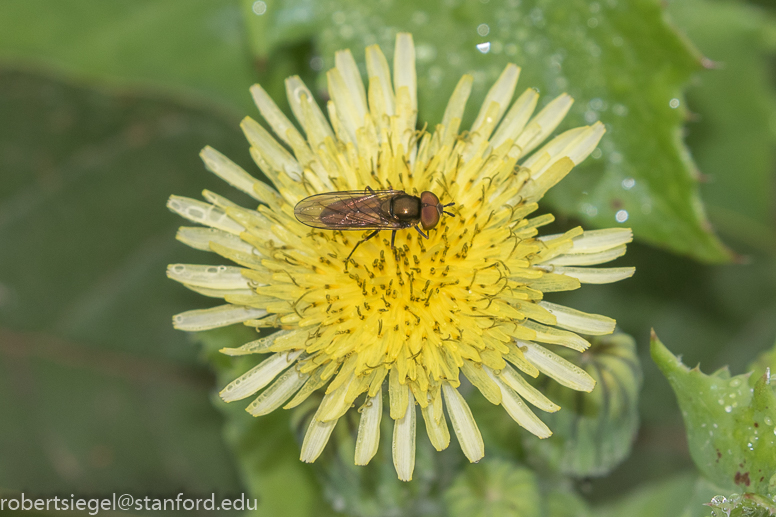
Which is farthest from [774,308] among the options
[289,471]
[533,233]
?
[289,471]

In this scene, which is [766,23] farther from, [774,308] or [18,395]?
[18,395]

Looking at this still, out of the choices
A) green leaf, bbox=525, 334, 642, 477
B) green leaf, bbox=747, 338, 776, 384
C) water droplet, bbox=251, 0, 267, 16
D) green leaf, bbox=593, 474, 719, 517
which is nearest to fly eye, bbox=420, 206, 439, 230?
green leaf, bbox=525, 334, 642, 477

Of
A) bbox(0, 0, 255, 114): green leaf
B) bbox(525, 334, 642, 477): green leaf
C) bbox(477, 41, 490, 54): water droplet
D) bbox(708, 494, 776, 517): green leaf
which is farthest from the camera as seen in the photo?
bbox(0, 0, 255, 114): green leaf

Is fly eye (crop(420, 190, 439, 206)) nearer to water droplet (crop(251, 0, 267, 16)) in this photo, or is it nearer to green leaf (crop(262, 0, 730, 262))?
green leaf (crop(262, 0, 730, 262))

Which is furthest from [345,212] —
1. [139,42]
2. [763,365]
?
[139,42]

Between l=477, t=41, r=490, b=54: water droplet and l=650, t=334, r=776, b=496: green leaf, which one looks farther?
l=477, t=41, r=490, b=54: water droplet

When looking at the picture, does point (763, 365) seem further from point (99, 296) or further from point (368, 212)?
point (99, 296)

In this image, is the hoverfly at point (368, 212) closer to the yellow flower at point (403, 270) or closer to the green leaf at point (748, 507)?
the yellow flower at point (403, 270)

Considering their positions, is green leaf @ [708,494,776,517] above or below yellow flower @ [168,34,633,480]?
below
